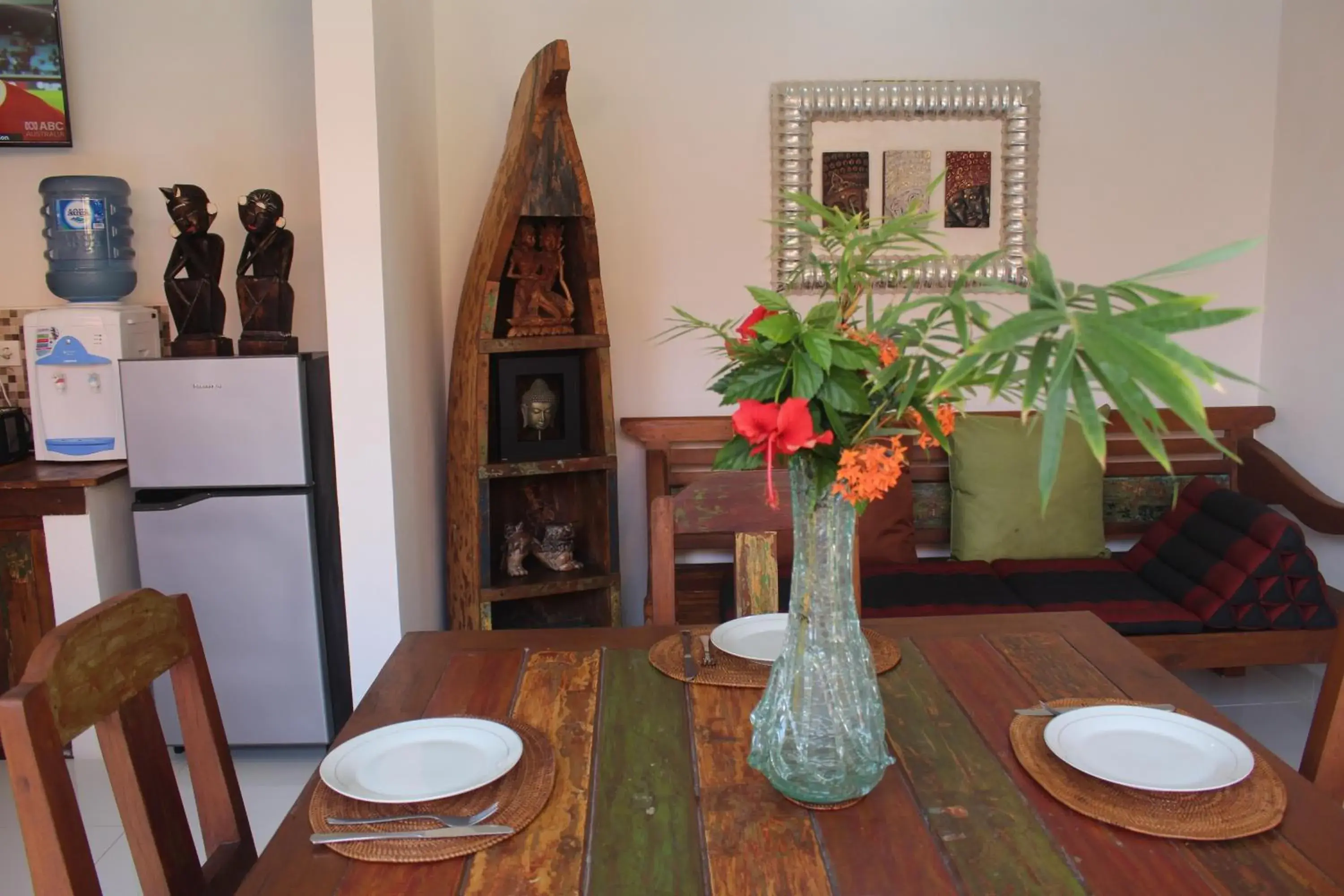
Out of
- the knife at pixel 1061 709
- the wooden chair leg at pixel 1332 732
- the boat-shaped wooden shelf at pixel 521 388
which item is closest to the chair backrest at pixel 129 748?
the knife at pixel 1061 709

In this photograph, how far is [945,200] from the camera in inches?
138

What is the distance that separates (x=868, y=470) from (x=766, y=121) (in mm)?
2522

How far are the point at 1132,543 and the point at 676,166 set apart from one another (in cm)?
198

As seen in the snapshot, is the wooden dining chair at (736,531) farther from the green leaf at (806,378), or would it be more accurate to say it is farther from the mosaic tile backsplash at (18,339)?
the mosaic tile backsplash at (18,339)

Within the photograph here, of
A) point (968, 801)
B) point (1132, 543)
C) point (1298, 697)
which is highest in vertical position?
point (968, 801)

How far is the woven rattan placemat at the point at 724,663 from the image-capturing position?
5.49ft

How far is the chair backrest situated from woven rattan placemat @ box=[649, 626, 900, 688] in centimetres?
65

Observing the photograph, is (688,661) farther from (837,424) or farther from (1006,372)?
(1006,372)

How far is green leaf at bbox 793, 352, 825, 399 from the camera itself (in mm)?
1181

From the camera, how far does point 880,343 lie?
122cm

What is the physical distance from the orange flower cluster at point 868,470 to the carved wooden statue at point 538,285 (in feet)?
6.87

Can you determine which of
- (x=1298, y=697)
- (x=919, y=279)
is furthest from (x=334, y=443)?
(x=1298, y=697)

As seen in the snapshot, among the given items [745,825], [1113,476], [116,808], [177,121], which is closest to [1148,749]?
[745,825]

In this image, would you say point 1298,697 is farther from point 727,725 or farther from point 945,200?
point 727,725
